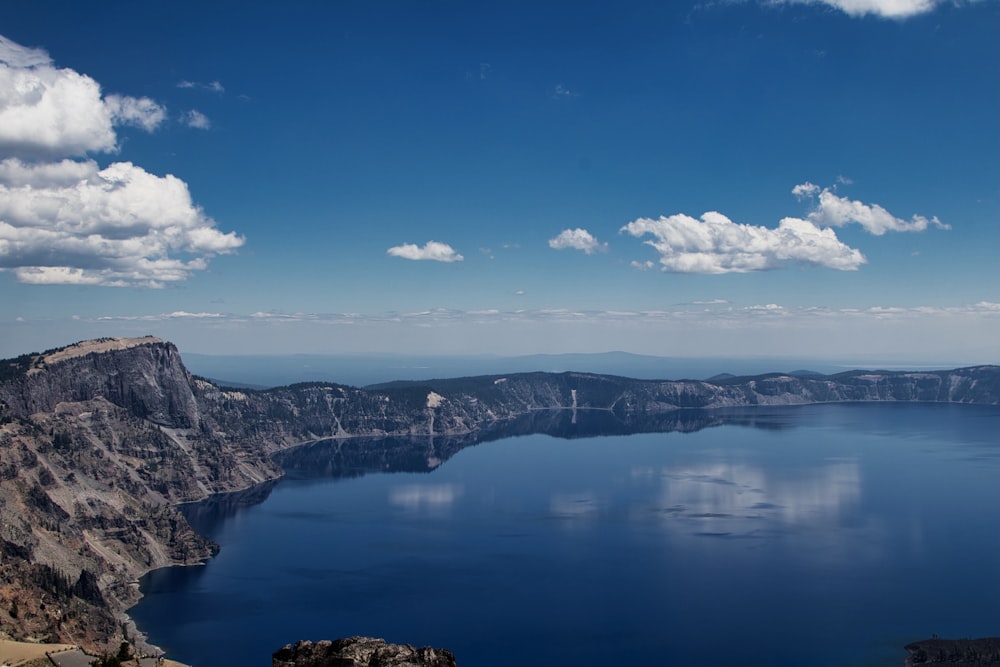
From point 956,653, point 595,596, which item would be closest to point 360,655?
point 956,653

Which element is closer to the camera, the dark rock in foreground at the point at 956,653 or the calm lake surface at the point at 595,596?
the dark rock in foreground at the point at 956,653

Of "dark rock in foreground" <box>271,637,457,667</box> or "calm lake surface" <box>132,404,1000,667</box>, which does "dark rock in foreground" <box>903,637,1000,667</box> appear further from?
"dark rock in foreground" <box>271,637,457,667</box>

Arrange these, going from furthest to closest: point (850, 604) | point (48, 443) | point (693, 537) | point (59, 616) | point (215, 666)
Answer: point (693, 537) → point (48, 443) → point (850, 604) → point (215, 666) → point (59, 616)

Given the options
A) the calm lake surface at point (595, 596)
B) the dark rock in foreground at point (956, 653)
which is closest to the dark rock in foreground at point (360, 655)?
the calm lake surface at point (595, 596)

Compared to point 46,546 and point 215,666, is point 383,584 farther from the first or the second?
point 46,546

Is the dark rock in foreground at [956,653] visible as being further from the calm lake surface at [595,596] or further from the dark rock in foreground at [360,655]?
the dark rock in foreground at [360,655]

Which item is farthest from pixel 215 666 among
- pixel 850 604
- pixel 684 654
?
pixel 850 604
